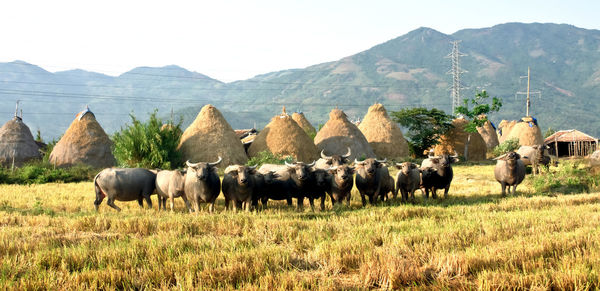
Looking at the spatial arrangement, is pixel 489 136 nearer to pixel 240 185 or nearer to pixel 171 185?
pixel 240 185

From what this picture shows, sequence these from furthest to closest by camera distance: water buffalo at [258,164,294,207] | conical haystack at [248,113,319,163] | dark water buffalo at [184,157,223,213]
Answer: conical haystack at [248,113,319,163]
water buffalo at [258,164,294,207]
dark water buffalo at [184,157,223,213]

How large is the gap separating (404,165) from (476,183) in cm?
567

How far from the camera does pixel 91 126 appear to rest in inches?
1000

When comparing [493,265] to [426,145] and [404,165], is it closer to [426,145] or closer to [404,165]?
[404,165]

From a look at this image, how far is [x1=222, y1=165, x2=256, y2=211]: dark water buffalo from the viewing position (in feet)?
34.0

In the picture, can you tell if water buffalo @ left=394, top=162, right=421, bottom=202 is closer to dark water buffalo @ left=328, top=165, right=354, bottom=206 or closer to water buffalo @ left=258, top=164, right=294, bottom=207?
dark water buffalo @ left=328, top=165, right=354, bottom=206

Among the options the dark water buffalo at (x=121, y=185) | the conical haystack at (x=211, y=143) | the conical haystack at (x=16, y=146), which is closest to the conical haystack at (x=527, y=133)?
the conical haystack at (x=211, y=143)

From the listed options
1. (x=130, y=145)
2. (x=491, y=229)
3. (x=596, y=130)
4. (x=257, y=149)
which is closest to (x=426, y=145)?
(x=257, y=149)

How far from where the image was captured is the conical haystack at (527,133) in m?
38.2

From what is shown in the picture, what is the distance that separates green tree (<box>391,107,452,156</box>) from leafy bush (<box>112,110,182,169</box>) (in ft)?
59.9

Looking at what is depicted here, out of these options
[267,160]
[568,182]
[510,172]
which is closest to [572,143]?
[568,182]

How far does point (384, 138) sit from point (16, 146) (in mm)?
23467

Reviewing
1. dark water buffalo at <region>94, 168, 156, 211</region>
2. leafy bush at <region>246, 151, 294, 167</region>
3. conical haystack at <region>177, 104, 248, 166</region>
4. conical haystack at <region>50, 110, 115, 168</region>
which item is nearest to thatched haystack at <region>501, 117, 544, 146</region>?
leafy bush at <region>246, 151, 294, 167</region>

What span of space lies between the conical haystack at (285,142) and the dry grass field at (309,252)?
16.4m
